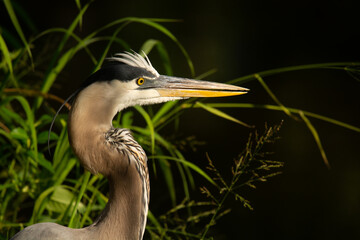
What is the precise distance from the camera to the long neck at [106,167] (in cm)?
128

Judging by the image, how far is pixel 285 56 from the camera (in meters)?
3.64

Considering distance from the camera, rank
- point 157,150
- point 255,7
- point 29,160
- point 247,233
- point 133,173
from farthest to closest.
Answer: point 255,7
point 247,233
point 157,150
point 29,160
point 133,173

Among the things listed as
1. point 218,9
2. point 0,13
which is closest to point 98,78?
point 0,13

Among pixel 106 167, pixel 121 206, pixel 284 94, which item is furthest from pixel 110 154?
pixel 284 94

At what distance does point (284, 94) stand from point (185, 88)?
2249 millimetres

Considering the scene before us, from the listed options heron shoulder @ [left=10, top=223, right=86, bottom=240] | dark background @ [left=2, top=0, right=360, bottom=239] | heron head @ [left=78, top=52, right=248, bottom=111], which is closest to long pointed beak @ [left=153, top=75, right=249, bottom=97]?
heron head @ [left=78, top=52, right=248, bottom=111]

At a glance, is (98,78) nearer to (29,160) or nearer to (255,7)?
(29,160)

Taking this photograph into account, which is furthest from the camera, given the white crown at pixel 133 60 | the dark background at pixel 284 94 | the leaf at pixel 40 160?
the dark background at pixel 284 94

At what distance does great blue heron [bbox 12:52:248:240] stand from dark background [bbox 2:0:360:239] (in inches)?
75.0

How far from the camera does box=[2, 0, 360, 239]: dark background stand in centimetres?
340

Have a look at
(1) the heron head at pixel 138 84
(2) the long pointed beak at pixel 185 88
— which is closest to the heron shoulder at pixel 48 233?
(1) the heron head at pixel 138 84

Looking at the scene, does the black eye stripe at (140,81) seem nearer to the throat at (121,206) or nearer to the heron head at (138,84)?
the heron head at (138,84)

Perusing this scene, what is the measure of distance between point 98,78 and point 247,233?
7.85 ft

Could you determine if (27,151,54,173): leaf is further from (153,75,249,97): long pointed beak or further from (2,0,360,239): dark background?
(2,0,360,239): dark background
